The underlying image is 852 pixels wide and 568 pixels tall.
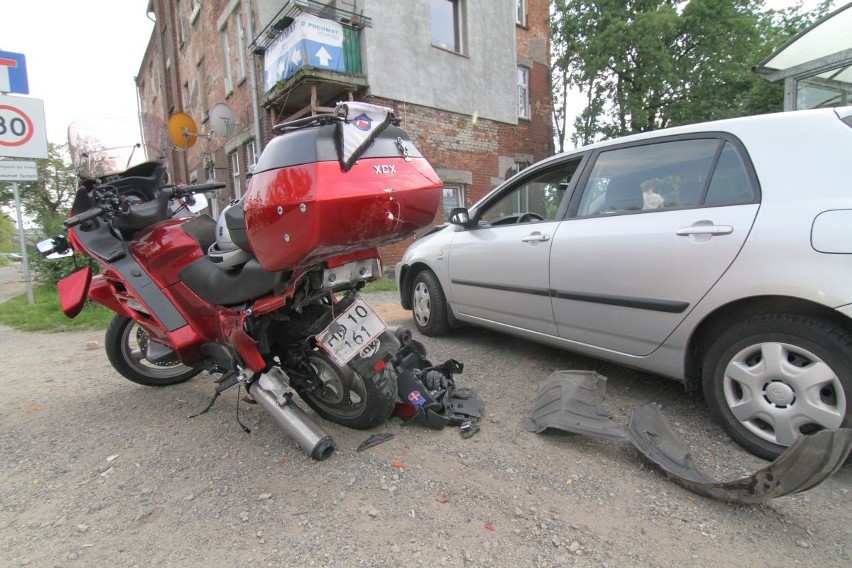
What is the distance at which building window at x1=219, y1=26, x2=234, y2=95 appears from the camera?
1351 cm

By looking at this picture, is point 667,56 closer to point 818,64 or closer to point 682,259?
point 818,64

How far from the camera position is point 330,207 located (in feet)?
6.13

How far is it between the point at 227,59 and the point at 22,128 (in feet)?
24.5

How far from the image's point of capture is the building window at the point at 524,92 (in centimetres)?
1340

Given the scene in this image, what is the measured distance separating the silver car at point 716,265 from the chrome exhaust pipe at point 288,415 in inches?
68.4

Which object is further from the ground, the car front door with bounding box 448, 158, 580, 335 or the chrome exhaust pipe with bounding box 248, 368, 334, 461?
the car front door with bounding box 448, 158, 580, 335

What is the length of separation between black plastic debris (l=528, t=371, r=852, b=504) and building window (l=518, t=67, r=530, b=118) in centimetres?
1182

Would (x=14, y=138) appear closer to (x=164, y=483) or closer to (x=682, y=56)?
(x=164, y=483)

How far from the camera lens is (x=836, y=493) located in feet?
6.75

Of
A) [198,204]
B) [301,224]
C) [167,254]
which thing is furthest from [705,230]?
[198,204]

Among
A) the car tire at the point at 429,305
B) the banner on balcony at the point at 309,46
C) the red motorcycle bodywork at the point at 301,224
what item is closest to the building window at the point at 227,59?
the banner on balcony at the point at 309,46

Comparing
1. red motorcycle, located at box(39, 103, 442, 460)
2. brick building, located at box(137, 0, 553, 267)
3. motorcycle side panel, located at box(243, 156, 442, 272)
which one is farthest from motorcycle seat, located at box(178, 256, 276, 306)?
brick building, located at box(137, 0, 553, 267)

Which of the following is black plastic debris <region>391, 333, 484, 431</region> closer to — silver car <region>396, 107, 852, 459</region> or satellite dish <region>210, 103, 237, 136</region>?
silver car <region>396, 107, 852, 459</region>

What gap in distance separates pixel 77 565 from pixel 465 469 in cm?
160
